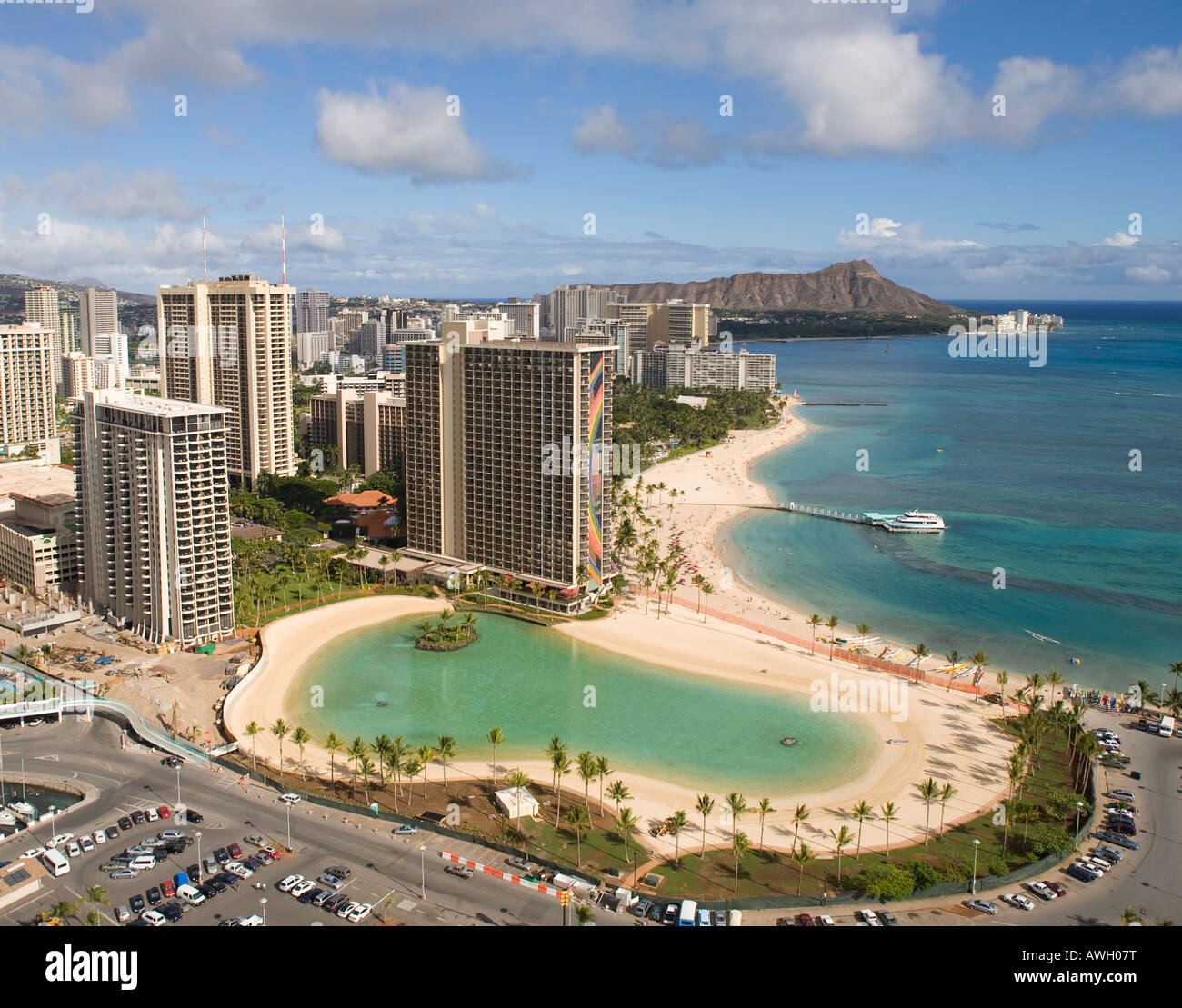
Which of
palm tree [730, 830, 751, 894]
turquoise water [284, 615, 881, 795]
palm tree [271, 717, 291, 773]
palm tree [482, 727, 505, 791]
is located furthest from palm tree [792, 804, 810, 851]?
palm tree [271, 717, 291, 773]

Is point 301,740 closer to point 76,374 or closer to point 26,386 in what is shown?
point 26,386

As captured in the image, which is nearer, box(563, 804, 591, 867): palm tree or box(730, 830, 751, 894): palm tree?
box(730, 830, 751, 894): palm tree

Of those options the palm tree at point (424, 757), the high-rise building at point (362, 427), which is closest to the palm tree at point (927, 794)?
the palm tree at point (424, 757)

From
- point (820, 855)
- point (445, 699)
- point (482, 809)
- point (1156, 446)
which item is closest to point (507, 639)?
point (445, 699)

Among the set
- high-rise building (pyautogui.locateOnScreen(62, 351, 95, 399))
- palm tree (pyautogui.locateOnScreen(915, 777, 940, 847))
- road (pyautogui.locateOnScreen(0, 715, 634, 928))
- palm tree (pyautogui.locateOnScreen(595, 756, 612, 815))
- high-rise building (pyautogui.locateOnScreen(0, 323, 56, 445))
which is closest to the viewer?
road (pyautogui.locateOnScreen(0, 715, 634, 928))

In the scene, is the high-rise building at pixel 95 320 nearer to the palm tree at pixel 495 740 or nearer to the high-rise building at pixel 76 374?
the high-rise building at pixel 76 374

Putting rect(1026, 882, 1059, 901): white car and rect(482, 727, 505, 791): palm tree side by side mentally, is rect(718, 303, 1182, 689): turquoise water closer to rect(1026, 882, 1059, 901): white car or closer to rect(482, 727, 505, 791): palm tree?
rect(1026, 882, 1059, 901): white car
